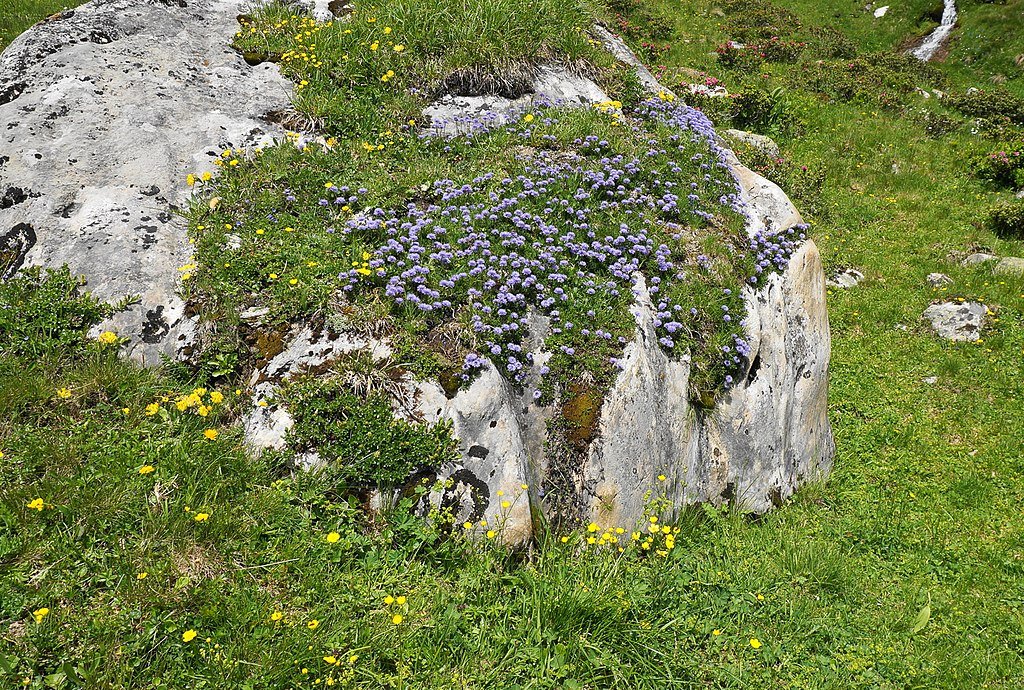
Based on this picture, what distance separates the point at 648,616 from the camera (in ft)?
18.1

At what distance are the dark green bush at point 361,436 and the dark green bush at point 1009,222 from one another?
16564mm

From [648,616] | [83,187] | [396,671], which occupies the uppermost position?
[83,187]

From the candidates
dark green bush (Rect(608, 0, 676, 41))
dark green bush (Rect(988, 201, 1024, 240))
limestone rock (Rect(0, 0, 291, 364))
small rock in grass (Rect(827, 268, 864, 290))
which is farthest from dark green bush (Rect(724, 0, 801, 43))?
limestone rock (Rect(0, 0, 291, 364))

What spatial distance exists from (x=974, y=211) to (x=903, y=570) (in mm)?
12956

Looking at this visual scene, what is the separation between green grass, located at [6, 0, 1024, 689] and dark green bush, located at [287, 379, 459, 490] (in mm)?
243

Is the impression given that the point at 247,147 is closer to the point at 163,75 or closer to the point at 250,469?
the point at 163,75

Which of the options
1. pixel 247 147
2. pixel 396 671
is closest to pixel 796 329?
pixel 396 671

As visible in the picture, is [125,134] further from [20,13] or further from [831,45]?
[831,45]

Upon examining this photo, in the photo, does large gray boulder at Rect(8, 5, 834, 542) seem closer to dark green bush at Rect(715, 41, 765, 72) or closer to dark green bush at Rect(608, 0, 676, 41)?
dark green bush at Rect(715, 41, 765, 72)

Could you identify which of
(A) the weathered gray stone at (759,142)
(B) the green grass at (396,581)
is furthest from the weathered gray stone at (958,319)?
(A) the weathered gray stone at (759,142)

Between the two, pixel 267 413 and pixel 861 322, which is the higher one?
pixel 267 413

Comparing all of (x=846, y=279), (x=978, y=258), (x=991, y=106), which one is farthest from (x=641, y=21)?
(x=978, y=258)

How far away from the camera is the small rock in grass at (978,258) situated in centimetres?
1484

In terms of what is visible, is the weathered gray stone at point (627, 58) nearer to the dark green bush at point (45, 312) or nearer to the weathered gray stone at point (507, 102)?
the weathered gray stone at point (507, 102)
